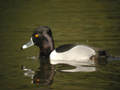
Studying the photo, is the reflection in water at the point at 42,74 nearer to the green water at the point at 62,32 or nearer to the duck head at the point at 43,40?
the green water at the point at 62,32

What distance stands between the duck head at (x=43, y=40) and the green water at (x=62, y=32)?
0.41 m

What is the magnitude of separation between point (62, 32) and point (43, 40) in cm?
423

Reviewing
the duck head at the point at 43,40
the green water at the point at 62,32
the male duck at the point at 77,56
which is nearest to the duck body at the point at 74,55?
the male duck at the point at 77,56

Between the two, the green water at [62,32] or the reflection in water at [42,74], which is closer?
the green water at [62,32]

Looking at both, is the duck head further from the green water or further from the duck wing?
the duck wing

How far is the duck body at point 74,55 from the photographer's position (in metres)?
12.5

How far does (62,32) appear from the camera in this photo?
707 inches

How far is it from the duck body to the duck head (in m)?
0.89

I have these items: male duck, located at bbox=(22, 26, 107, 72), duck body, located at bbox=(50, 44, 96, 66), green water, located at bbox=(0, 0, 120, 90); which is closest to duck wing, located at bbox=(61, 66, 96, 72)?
male duck, located at bbox=(22, 26, 107, 72)

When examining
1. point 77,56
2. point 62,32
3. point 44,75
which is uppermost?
point 62,32

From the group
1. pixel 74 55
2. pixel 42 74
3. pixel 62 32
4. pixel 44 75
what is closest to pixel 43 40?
pixel 74 55

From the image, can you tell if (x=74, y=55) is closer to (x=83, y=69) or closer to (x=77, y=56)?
(x=77, y=56)

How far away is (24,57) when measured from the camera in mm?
13383

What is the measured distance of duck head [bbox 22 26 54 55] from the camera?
1359 cm
